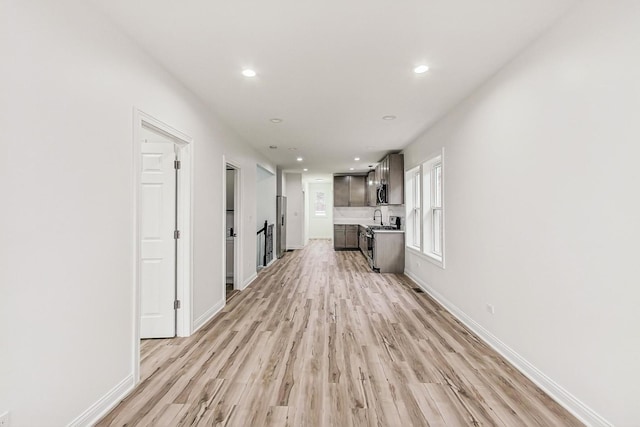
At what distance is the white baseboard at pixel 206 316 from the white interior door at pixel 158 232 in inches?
12.1

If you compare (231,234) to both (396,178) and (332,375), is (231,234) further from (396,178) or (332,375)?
(332,375)

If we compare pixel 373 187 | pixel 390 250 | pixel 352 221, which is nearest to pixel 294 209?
pixel 352 221

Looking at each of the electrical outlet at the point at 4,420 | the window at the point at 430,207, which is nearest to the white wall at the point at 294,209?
the window at the point at 430,207

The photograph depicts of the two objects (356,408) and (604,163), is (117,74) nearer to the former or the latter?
(356,408)

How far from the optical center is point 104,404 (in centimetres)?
198

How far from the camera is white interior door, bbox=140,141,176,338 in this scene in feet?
10.2

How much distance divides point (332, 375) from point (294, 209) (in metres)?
8.48

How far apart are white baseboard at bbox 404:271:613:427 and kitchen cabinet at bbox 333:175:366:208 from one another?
22.7 feet

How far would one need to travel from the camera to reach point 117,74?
6.87 feet

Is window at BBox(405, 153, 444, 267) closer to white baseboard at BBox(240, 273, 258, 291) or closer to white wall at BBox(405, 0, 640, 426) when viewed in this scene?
white wall at BBox(405, 0, 640, 426)

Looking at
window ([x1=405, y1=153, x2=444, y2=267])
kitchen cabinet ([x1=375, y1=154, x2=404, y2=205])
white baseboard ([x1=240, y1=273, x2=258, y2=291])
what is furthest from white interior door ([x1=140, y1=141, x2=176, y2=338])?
kitchen cabinet ([x1=375, y1=154, x2=404, y2=205])

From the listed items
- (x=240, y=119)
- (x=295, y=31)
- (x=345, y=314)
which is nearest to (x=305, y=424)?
(x=345, y=314)

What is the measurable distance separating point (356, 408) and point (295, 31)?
8.53 feet

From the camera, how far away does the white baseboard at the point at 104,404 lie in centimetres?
180
